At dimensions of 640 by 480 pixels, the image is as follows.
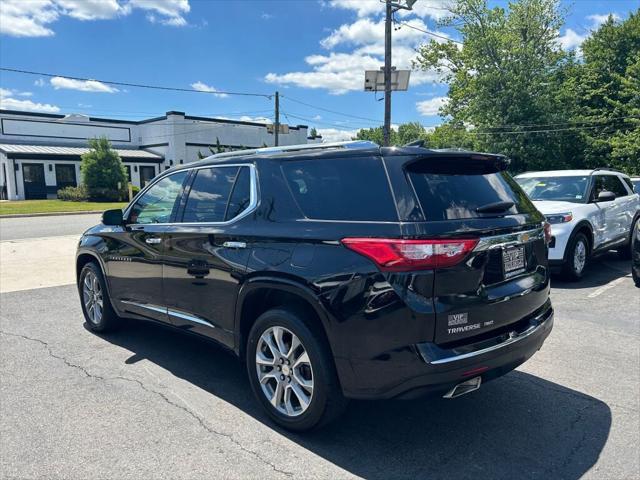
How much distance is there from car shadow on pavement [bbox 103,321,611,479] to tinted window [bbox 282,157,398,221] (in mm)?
1440

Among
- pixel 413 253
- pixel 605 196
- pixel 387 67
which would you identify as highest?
pixel 387 67

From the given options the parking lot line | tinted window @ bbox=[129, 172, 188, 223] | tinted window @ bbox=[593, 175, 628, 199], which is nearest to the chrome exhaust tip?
tinted window @ bbox=[129, 172, 188, 223]

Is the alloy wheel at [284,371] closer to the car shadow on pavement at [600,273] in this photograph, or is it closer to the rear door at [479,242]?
the rear door at [479,242]

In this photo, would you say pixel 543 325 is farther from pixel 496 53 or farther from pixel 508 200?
pixel 496 53

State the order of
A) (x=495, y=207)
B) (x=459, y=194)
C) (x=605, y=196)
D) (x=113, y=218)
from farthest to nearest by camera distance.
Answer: (x=605, y=196)
(x=113, y=218)
(x=495, y=207)
(x=459, y=194)

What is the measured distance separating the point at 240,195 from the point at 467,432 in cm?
229

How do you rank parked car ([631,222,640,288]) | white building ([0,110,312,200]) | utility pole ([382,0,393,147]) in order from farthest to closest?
1. white building ([0,110,312,200])
2. utility pole ([382,0,393,147])
3. parked car ([631,222,640,288])

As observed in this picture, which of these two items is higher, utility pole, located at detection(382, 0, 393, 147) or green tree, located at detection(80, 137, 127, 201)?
utility pole, located at detection(382, 0, 393, 147)

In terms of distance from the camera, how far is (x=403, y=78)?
17.8m

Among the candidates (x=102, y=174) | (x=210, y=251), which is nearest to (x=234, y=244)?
(x=210, y=251)

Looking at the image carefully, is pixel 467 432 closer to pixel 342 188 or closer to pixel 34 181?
pixel 342 188

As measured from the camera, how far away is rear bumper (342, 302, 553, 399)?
2648 millimetres

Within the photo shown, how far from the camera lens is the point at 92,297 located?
538 centimetres

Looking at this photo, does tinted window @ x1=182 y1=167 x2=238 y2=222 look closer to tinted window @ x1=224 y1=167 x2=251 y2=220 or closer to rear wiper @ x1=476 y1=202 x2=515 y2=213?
tinted window @ x1=224 y1=167 x2=251 y2=220
